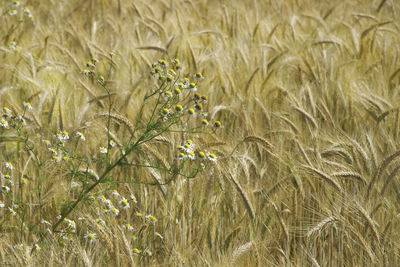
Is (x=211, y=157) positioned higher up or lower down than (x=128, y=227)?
higher up

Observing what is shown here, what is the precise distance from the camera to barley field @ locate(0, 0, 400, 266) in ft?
6.37

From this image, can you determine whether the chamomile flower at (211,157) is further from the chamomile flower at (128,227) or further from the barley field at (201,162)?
the chamomile flower at (128,227)

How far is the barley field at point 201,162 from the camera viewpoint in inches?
76.5

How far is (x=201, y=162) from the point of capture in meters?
2.01

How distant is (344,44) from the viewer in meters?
4.17

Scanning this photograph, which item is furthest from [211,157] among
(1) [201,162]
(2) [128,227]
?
(2) [128,227]

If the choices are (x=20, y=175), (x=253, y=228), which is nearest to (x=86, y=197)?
(x=20, y=175)

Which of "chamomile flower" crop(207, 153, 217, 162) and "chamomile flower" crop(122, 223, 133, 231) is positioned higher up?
"chamomile flower" crop(207, 153, 217, 162)

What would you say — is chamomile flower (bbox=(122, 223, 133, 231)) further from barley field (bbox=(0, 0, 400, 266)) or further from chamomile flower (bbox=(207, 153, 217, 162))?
chamomile flower (bbox=(207, 153, 217, 162))

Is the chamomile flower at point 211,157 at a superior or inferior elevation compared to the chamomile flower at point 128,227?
superior

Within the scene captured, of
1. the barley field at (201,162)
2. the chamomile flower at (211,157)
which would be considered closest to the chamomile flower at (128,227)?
the barley field at (201,162)

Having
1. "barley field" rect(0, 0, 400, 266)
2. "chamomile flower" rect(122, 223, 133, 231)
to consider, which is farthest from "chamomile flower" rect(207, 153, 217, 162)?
"chamomile flower" rect(122, 223, 133, 231)

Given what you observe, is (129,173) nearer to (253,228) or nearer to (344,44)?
(253,228)

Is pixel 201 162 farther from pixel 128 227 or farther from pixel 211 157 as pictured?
pixel 128 227
